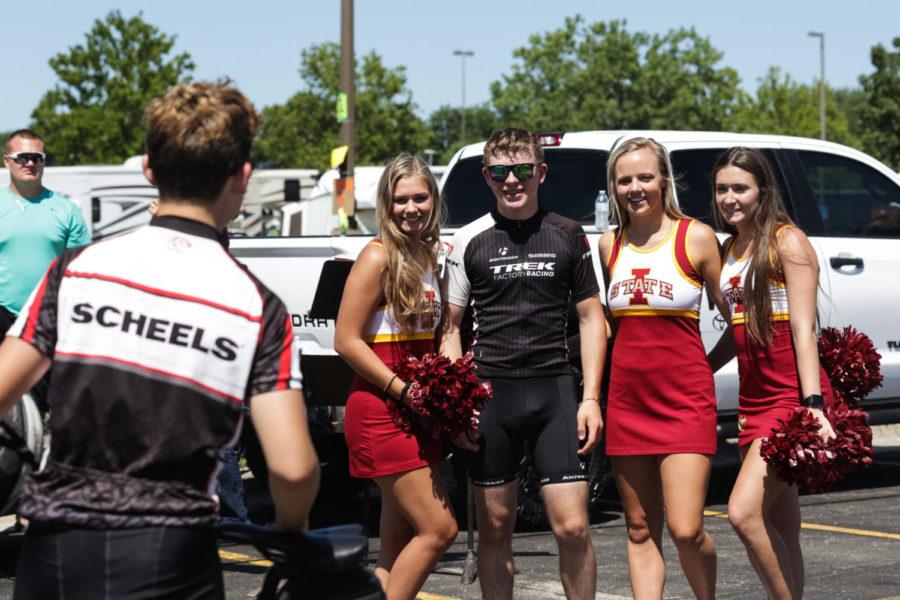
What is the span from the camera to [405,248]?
5332mm

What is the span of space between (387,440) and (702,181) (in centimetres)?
416

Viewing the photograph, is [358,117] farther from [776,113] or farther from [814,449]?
[814,449]

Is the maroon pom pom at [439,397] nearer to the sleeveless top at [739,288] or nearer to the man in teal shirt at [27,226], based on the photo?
the sleeveless top at [739,288]

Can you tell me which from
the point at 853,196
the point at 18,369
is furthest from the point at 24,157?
the point at 18,369

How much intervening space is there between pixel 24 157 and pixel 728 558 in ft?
15.6

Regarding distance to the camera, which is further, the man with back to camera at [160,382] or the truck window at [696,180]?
the truck window at [696,180]

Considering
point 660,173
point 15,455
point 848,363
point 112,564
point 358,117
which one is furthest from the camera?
point 358,117

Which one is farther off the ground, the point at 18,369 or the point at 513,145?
the point at 513,145

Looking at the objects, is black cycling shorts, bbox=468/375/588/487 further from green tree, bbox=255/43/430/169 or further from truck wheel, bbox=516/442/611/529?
green tree, bbox=255/43/430/169

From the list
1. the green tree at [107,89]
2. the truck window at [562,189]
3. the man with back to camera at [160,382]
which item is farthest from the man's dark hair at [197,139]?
the green tree at [107,89]

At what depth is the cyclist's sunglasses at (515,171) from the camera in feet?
18.0

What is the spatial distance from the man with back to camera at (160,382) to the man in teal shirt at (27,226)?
6.10 meters

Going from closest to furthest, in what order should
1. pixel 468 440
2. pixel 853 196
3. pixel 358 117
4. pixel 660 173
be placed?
pixel 468 440 → pixel 660 173 → pixel 853 196 → pixel 358 117

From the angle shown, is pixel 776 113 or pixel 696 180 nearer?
pixel 696 180
